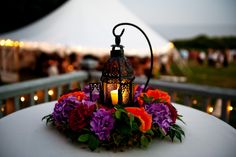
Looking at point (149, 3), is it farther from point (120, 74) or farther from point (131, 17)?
point (120, 74)

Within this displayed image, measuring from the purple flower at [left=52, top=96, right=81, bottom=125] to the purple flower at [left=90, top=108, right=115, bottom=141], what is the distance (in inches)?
7.3

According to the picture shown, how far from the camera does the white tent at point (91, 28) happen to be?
3777mm

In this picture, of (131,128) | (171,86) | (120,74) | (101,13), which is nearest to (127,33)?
(101,13)

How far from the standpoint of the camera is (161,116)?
136 cm

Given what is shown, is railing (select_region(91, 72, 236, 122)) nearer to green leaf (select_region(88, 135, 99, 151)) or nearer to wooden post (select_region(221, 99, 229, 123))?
wooden post (select_region(221, 99, 229, 123))

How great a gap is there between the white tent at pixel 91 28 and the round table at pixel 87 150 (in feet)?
7.37

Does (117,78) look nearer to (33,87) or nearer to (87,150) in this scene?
(87,150)

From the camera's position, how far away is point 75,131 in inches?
52.6

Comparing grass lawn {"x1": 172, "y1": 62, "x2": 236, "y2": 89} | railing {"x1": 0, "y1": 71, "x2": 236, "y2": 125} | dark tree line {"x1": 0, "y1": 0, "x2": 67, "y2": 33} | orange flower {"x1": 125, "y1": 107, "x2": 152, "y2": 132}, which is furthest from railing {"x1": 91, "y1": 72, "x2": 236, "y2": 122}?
grass lawn {"x1": 172, "y1": 62, "x2": 236, "y2": 89}

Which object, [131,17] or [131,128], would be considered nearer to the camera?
[131,128]

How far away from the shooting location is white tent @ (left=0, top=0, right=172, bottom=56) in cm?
378

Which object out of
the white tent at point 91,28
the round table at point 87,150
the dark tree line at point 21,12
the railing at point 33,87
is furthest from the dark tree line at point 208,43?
the round table at point 87,150

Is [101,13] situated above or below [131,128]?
above

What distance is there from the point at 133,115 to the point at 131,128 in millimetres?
73
